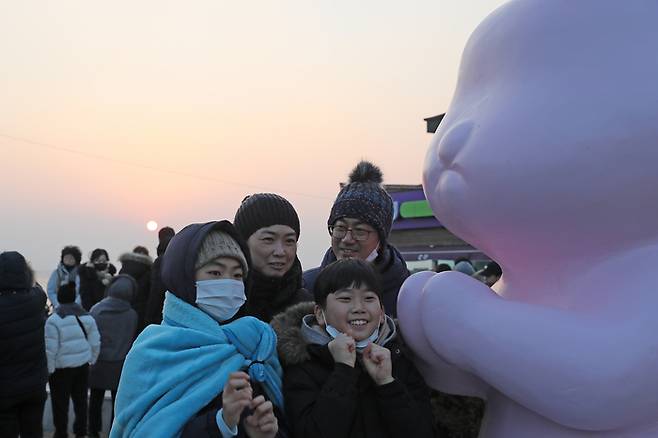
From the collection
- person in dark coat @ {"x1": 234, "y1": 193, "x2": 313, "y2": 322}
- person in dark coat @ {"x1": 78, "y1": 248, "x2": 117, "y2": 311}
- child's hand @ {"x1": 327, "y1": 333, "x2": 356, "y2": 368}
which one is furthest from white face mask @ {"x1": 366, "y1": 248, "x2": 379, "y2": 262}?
person in dark coat @ {"x1": 78, "y1": 248, "x2": 117, "y2": 311}

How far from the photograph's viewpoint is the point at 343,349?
1916mm

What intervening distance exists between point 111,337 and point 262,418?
4.60 metres

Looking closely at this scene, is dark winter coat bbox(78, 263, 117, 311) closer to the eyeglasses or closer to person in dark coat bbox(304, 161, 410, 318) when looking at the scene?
person in dark coat bbox(304, 161, 410, 318)

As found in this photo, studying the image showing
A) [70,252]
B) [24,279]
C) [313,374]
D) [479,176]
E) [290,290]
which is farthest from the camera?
[70,252]

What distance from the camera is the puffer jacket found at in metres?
Result: 5.68

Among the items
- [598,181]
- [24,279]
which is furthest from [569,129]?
[24,279]

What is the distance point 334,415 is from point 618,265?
2.83 ft

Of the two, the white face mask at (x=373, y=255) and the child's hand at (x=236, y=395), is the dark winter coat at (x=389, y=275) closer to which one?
the white face mask at (x=373, y=255)

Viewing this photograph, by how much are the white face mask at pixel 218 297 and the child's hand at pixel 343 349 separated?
35 centimetres

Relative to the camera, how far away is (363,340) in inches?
79.4

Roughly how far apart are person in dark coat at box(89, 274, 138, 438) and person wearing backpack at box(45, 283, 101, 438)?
11 centimetres

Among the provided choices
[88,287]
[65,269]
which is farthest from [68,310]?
[65,269]

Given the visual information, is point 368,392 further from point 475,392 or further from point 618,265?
point 618,265

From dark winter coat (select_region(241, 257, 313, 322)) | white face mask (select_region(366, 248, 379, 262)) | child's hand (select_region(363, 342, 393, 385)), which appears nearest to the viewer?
child's hand (select_region(363, 342, 393, 385))
